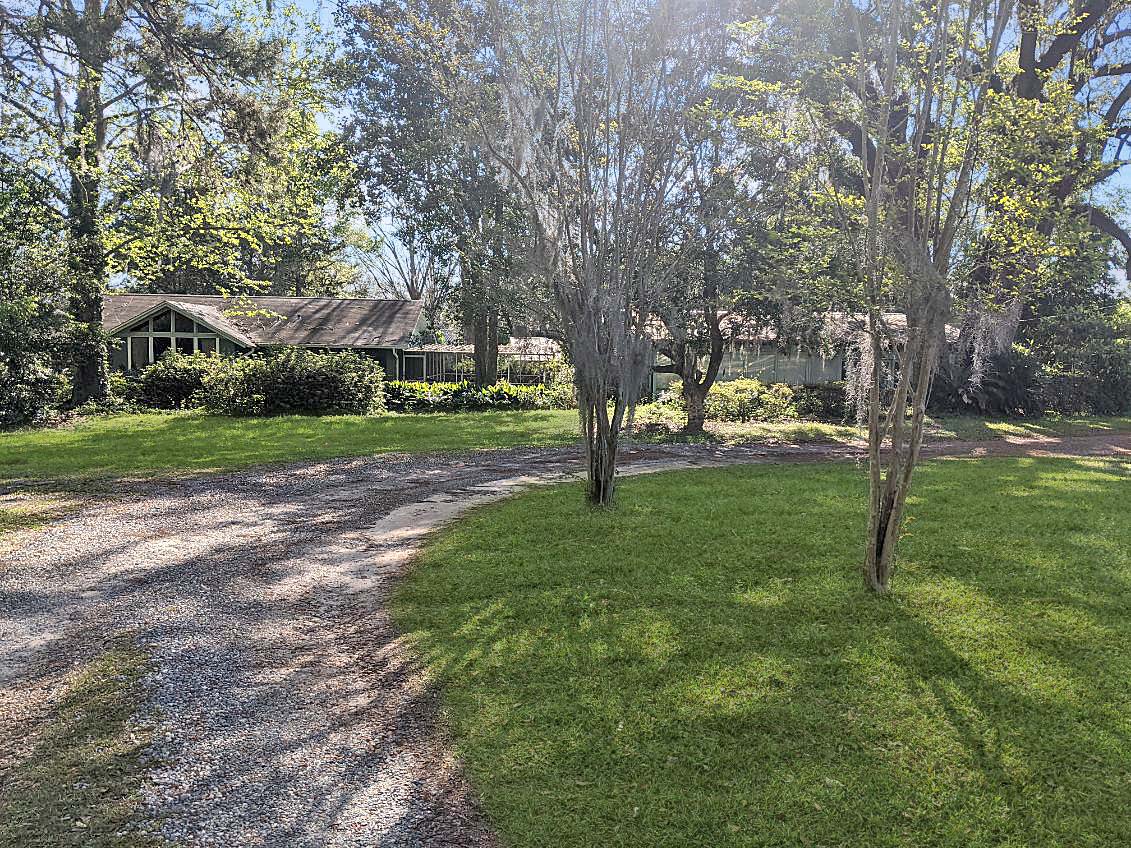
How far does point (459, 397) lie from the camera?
23672mm

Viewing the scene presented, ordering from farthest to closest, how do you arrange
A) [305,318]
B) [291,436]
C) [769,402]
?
[305,318] → [769,402] → [291,436]

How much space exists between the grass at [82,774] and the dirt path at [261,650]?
0.37 feet

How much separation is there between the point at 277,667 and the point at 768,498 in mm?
6114

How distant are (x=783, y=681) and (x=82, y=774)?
319cm

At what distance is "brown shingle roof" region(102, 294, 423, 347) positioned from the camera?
28391mm

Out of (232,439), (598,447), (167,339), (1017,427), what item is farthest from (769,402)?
(167,339)

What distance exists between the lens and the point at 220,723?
3.60 metres

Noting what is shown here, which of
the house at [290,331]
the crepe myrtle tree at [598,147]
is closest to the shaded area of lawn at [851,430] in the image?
the crepe myrtle tree at [598,147]

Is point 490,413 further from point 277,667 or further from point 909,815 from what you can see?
point 909,815

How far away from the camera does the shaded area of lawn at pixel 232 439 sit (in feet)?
39.3

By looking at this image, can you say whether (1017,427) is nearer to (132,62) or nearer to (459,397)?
(459,397)

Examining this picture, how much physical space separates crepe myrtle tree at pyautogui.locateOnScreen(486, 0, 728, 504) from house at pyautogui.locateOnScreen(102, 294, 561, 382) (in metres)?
19.0

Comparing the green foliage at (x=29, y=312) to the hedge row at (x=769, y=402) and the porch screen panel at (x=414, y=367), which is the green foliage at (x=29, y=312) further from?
the hedge row at (x=769, y=402)

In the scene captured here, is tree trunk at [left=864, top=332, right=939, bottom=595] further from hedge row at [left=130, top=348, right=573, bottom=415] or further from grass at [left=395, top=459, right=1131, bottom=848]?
hedge row at [left=130, top=348, right=573, bottom=415]
